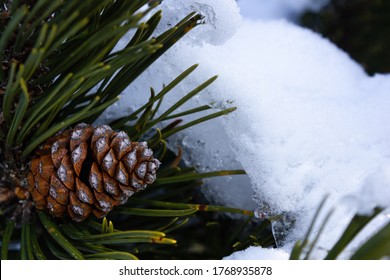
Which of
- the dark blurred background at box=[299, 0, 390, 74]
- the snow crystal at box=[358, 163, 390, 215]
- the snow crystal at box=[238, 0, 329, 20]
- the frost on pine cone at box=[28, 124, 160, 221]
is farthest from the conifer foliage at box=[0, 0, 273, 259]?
the dark blurred background at box=[299, 0, 390, 74]

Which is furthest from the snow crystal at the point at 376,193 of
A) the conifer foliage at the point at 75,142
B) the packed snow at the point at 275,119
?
the conifer foliage at the point at 75,142

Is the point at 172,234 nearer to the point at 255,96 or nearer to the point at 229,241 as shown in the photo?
the point at 229,241

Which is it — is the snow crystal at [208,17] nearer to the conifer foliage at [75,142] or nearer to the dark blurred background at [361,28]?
the conifer foliage at [75,142]

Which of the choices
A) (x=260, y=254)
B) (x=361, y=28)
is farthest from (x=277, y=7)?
(x=260, y=254)

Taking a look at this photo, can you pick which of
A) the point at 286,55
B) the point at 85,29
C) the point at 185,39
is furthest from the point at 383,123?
the point at 85,29

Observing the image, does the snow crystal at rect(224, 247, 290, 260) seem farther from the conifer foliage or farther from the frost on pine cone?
the frost on pine cone
